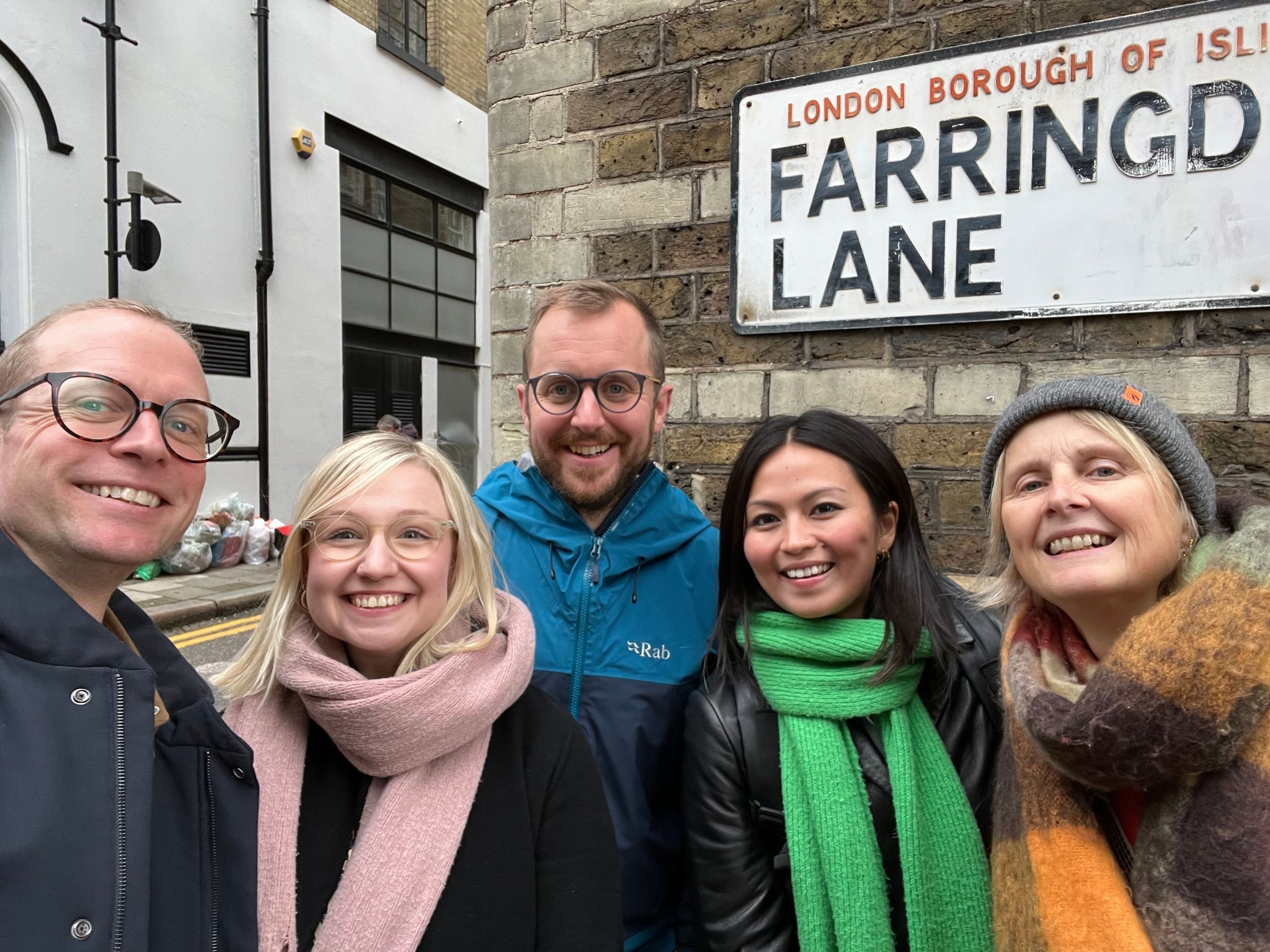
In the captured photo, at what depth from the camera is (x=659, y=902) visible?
1.78 meters

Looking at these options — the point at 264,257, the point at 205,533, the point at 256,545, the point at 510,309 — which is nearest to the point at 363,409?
the point at 264,257

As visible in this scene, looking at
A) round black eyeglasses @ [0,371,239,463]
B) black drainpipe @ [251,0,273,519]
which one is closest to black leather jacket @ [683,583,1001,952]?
round black eyeglasses @ [0,371,239,463]

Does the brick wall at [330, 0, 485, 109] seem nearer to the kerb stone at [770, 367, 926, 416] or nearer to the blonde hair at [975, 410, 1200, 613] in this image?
the kerb stone at [770, 367, 926, 416]

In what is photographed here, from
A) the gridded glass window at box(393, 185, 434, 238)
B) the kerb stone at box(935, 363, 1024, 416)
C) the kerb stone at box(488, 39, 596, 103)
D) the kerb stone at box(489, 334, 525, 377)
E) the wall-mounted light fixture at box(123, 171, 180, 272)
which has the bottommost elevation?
the kerb stone at box(935, 363, 1024, 416)

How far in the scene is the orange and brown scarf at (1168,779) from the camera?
114 cm

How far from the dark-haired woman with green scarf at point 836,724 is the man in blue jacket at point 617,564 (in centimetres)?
14

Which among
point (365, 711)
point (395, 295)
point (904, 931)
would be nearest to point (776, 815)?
point (904, 931)

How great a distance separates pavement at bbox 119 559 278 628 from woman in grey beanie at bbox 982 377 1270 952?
6928 mm

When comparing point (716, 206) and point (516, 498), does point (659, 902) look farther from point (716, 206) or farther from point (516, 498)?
point (716, 206)

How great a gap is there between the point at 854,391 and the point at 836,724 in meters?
1.58

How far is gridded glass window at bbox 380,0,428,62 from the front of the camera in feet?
36.6

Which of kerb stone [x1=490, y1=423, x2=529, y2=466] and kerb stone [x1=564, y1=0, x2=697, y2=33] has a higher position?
kerb stone [x1=564, y1=0, x2=697, y2=33]

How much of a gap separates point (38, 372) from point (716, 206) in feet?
7.90

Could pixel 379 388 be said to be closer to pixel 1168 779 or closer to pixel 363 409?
pixel 363 409
